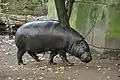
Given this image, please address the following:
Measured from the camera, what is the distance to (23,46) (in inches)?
295

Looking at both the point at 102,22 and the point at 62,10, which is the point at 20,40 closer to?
the point at 62,10

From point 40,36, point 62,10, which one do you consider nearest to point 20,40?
point 40,36

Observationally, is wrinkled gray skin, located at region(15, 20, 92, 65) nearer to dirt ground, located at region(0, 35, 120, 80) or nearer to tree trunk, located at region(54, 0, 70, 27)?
tree trunk, located at region(54, 0, 70, 27)

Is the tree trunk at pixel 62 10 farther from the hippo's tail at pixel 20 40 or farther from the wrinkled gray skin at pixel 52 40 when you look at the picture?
the hippo's tail at pixel 20 40

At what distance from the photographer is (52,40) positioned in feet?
23.4

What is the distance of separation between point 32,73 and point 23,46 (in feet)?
3.57

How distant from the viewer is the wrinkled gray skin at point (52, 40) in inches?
275

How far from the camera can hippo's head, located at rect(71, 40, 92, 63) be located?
6902 millimetres

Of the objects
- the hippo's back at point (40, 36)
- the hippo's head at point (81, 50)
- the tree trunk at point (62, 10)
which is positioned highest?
the tree trunk at point (62, 10)

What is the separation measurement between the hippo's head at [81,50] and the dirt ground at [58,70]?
9.6 inches

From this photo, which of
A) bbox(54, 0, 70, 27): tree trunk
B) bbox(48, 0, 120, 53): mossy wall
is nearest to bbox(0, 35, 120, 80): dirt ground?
bbox(48, 0, 120, 53): mossy wall

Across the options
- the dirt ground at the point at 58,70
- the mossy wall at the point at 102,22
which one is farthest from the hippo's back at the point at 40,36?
the mossy wall at the point at 102,22

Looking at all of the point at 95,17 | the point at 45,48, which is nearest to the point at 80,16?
the point at 95,17

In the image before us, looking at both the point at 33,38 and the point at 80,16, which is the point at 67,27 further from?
the point at 80,16
